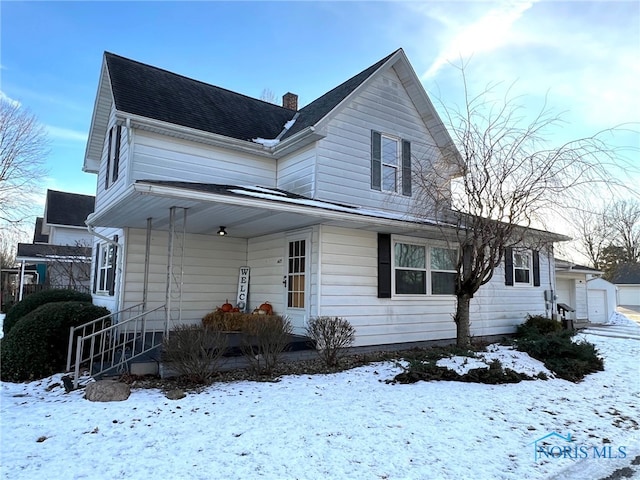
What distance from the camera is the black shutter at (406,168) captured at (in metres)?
10.6

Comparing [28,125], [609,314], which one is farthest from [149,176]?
[609,314]

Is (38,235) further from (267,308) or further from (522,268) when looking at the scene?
(522,268)

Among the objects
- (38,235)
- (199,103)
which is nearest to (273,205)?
(199,103)

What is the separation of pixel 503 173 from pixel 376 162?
3.37 m

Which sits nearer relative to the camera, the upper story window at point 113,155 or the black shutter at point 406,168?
the upper story window at point 113,155

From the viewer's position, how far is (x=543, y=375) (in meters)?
6.98

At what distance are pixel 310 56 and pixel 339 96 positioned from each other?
6.19 feet

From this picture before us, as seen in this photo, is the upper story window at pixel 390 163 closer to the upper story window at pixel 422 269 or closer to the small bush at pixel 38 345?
the upper story window at pixel 422 269

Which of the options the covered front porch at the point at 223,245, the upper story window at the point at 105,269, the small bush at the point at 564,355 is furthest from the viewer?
the upper story window at the point at 105,269

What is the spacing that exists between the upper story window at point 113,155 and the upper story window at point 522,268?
10.5 meters

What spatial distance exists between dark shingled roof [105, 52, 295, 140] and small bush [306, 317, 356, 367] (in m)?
5.39

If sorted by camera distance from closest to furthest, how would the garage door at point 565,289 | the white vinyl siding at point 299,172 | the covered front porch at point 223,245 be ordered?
1. the covered front porch at point 223,245
2. the white vinyl siding at point 299,172
3. the garage door at point 565,289

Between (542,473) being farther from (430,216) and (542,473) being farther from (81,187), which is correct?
(81,187)

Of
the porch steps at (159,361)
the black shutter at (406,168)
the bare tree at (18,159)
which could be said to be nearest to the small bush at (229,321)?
the porch steps at (159,361)
